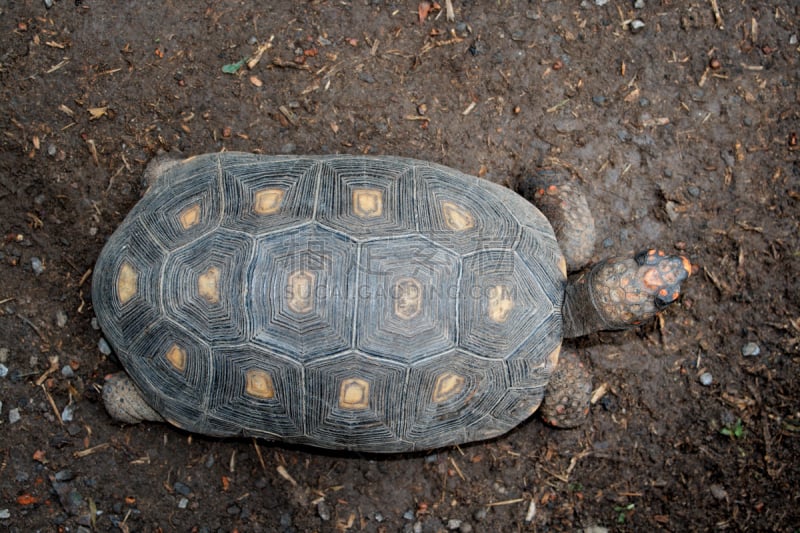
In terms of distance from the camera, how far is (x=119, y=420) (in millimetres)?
3904

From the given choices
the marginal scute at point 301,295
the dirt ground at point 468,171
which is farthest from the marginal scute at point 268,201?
the dirt ground at point 468,171

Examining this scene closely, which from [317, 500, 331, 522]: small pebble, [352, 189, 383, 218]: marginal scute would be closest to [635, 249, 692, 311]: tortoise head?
[352, 189, 383, 218]: marginal scute

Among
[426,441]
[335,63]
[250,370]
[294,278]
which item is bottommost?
[426,441]

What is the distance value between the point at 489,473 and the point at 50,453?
8.62 feet

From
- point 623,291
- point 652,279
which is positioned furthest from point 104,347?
point 652,279

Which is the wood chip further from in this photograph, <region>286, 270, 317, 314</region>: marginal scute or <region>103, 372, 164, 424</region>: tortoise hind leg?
<region>286, 270, 317, 314</region>: marginal scute

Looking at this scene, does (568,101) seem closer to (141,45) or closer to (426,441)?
(426,441)

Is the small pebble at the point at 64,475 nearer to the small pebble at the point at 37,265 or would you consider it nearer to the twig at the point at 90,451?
the twig at the point at 90,451

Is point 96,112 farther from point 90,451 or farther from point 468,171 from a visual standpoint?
point 468,171

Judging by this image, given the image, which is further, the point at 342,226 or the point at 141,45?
the point at 141,45

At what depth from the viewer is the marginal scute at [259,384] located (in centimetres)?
320

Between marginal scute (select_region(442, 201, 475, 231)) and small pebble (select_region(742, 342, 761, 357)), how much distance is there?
2.09 m

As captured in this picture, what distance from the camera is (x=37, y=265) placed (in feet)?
13.4

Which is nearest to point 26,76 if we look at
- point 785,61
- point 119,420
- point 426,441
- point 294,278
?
point 119,420
